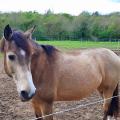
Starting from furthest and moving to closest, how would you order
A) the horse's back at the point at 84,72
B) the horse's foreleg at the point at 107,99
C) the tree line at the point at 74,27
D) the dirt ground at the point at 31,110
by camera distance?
the tree line at the point at 74,27 → the dirt ground at the point at 31,110 → the horse's foreleg at the point at 107,99 → the horse's back at the point at 84,72

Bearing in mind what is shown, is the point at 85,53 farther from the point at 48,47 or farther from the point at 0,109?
the point at 0,109

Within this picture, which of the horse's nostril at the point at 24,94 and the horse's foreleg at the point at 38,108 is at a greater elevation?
the horse's nostril at the point at 24,94

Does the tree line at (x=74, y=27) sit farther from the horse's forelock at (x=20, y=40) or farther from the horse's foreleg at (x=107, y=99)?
the horse's forelock at (x=20, y=40)

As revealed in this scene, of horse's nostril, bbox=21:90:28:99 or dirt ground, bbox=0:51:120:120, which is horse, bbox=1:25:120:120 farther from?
dirt ground, bbox=0:51:120:120

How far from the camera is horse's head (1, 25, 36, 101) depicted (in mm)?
2861

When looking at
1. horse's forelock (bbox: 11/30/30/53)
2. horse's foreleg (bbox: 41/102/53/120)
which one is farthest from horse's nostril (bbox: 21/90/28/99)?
horse's foreleg (bbox: 41/102/53/120)

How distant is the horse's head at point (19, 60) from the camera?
2.86 m

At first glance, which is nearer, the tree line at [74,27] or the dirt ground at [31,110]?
the dirt ground at [31,110]

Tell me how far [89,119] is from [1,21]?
26229mm

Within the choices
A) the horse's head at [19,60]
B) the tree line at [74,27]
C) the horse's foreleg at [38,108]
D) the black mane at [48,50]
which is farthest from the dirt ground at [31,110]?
the tree line at [74,27]

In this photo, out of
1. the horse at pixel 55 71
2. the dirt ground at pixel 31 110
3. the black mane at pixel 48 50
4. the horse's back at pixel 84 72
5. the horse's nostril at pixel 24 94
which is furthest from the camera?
the dirt ground at pixel 31 110

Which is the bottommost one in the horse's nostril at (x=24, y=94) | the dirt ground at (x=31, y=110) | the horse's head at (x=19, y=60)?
the dirt ground at (x=31, y=110)

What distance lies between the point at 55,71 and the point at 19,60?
3.52 ft

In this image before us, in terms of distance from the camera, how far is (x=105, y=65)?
4527mm
